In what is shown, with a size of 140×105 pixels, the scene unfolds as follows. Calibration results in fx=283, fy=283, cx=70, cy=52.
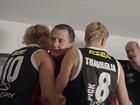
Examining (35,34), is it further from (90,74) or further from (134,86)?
(134,86)

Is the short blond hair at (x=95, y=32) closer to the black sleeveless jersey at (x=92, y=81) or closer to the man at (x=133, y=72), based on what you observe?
the black sleeveless jersey at (x=92, y=81)

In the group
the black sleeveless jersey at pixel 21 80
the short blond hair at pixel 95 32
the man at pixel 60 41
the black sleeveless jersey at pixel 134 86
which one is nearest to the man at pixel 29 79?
the black sleeveless jersey at pixel 21 80

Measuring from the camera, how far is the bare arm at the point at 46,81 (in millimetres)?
1725

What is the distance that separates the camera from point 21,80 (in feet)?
5.84

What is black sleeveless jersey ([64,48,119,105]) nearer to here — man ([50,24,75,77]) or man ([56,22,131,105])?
man ([56,22,131,105])

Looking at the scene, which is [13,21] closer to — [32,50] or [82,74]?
[32,50]

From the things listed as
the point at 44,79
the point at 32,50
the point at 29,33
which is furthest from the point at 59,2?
the point at 44,79

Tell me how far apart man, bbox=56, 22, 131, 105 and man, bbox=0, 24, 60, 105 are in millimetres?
79

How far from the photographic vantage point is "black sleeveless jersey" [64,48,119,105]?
177 cm

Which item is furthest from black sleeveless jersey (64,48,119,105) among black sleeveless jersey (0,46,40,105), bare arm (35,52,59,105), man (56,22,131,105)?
black sleeveless jersey (0,46,40,105)

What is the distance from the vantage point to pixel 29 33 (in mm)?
2031

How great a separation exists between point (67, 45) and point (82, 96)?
0.38m

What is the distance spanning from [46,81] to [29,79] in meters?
0.12

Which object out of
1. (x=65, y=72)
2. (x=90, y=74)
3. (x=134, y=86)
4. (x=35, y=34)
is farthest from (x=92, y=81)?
(x=134, y=86)
